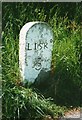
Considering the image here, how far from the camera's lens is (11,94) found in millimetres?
5750

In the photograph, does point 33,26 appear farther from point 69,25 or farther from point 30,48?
point 69,25

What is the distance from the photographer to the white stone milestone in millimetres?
5852

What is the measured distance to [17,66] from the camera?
5.96 meters

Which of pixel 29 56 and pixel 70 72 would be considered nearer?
pixel 29 56

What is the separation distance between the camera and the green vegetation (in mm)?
5805

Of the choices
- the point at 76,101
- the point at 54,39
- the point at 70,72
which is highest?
the point at 54,39

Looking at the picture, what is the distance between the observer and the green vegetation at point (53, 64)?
5.80 metres

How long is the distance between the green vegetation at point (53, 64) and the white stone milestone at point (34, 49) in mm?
119

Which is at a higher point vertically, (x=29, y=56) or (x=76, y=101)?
(x=29, y=56)

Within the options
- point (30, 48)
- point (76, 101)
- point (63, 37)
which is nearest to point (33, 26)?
point (30, 48)

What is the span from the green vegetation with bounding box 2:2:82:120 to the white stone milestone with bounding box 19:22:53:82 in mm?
119

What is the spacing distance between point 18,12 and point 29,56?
2.14ft

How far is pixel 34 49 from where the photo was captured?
19.4 feet

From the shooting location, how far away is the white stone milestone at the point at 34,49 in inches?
230
